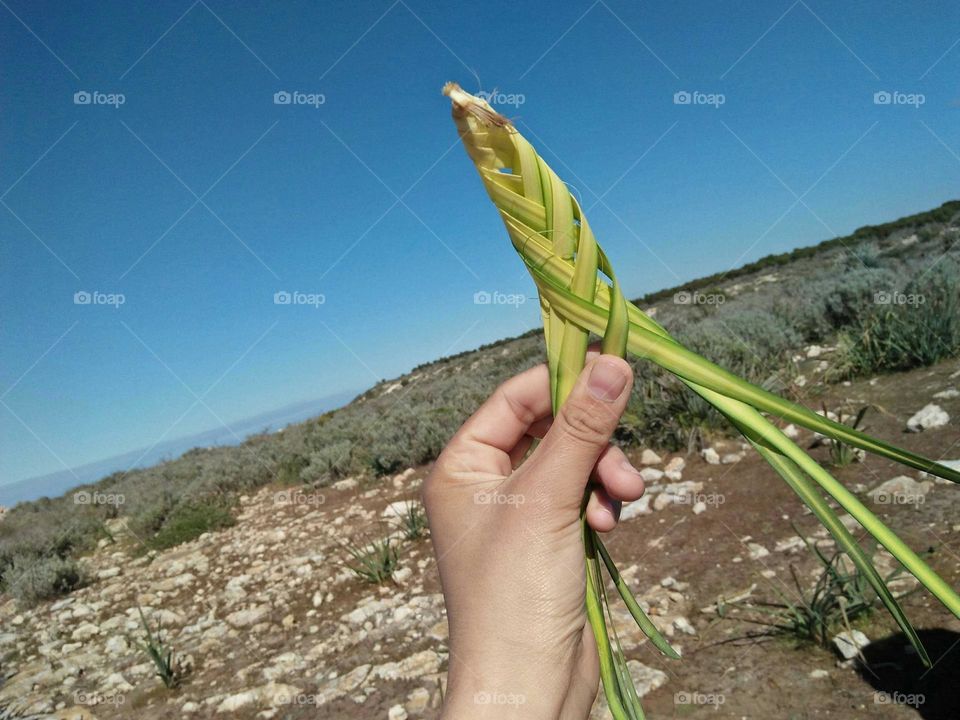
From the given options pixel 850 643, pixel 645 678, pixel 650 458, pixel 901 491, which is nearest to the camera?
pixel 850 643

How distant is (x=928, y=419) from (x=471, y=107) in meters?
4.36

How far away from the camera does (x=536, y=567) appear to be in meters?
1.43

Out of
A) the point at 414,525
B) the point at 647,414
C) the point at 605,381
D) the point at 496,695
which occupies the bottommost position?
the point at 414,525

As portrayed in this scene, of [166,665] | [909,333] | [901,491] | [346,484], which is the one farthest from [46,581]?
[909,333]

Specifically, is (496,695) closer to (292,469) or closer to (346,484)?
(346,484)

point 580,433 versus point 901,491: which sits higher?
point 580,433

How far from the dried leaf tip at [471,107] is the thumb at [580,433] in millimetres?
545

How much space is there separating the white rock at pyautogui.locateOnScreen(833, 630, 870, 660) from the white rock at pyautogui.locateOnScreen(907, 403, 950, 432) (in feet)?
7.25

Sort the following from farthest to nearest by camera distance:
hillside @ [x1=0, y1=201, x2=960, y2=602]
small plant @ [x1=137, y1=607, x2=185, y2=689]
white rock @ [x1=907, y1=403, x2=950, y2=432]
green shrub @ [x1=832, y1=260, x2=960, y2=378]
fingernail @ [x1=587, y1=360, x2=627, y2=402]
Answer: hillside @ [x1=0, y1=201, x2=960, y2=602] < green shrub @ [x1=832, y1=260, x2=960, y2=378] < white rock @ [x1=907, y1=403, x2=950, y2=432] < small plant @ [x1=137, y1=607, x2=185, y2=689] < fingernail @ [x1=587, y1=360, x2=627, y2=402]

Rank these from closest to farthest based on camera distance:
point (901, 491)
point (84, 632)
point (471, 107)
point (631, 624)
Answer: point (471, 107)
point (631, 624)
point (901, 491)
point (84, 632)

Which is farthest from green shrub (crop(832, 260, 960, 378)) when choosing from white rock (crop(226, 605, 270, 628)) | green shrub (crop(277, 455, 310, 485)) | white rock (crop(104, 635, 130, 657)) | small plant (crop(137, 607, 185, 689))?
green shrub (crop(277, 455, 310, 485))

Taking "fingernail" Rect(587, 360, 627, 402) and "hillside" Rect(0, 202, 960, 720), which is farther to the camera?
"hillside" Rect(0, 202, 960, 720)

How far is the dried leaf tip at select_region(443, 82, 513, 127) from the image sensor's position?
1168 mm

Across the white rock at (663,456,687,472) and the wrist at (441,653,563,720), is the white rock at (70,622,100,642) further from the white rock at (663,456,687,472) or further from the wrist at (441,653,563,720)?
the white rock at (663,456,687,472)
